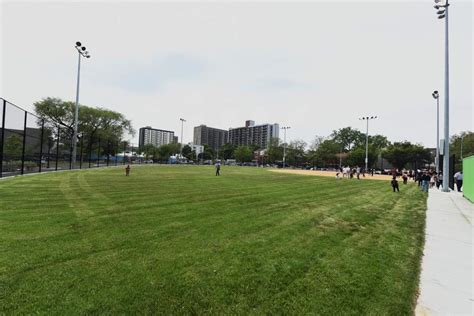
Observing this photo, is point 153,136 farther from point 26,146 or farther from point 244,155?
point 26,146

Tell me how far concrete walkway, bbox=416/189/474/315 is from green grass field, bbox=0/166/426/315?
0.21m

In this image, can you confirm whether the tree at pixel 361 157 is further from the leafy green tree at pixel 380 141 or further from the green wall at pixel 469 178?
the green wall at pixel 469 178

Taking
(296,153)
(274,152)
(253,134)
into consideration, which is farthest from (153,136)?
Answer: (296,153)

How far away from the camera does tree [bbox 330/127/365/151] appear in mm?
103562

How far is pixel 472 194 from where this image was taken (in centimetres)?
1387

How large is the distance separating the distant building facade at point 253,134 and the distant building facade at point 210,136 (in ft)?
36.4

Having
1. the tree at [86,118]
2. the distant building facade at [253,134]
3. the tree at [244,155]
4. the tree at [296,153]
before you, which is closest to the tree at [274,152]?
the tree at [296,153]

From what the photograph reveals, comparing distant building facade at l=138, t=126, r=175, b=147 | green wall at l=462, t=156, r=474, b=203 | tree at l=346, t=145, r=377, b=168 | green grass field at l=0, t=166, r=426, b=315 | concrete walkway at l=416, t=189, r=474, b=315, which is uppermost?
distant building facade at l=138, t=126, r=175, b=147

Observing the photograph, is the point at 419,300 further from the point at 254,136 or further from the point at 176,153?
the point at 254,136

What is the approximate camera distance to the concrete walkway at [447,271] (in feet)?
11.2

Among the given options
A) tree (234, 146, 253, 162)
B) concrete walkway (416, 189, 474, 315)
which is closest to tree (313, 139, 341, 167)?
tree (234, 146, 253, 162)

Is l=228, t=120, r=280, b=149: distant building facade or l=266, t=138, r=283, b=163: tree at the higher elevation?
l=228, t=120, r=280, b=149: distant building facade

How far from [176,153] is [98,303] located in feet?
350

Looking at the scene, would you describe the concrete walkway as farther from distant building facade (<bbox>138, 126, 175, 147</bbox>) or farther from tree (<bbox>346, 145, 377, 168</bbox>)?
distant building facade (<bbox>138, 126, 175, 147</bbox>)
